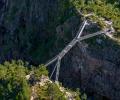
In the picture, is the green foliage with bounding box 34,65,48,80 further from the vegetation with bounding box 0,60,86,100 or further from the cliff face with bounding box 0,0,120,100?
the cliff face with bounding box 0,0,120,100

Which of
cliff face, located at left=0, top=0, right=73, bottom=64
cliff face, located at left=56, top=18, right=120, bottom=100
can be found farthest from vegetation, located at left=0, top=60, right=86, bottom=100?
cliff face, located at left=0, top=0, right=73, bottom=64

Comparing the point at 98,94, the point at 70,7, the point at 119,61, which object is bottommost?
the point at 98,94

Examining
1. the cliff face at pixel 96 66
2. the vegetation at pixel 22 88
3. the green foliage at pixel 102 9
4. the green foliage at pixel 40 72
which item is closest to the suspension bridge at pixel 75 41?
the cliff face at pixel 96 66

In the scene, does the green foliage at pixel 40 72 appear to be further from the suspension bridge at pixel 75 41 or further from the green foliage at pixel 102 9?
the green foliage at pixel 102 9

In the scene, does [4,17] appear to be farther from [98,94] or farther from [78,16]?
[98,94]

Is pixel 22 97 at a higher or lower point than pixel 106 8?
lower

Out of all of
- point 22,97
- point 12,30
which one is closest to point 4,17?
point 12,30
